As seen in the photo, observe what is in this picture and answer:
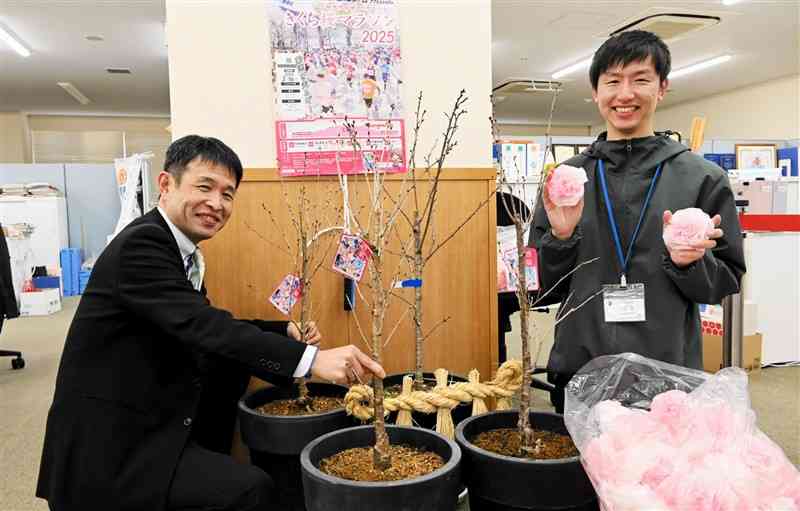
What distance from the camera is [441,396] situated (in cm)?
157

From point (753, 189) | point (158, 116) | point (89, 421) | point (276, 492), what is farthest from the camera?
point (158, 116)

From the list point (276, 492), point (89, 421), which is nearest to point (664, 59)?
point (276, 492)

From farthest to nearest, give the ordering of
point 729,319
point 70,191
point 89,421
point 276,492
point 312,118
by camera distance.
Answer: point 70,191 < point 729,319 < point 312,118 < point 276,492 < point 89,421

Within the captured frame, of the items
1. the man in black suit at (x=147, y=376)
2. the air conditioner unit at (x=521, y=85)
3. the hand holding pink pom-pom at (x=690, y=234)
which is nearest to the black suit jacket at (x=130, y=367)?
the man in black suit at (x=147, y=376)

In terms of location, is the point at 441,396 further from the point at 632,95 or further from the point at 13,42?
the point at 13,42

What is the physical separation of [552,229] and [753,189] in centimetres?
464

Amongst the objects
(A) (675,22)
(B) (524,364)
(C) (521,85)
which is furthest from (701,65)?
(B) (524,364)

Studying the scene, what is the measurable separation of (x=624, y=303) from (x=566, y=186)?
1.16 ft

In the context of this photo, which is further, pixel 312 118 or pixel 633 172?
pixel 312 118

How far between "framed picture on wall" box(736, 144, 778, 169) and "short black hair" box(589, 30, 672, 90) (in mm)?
6569

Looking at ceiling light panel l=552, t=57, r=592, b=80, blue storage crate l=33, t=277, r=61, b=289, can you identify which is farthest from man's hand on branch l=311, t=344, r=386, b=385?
ceiling light panel l=552, t=57, r=592, b=80

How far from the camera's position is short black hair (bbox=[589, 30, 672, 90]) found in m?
1.34

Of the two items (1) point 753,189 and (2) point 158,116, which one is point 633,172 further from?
(2) point 158,116

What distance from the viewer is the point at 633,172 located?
4.63 ft
